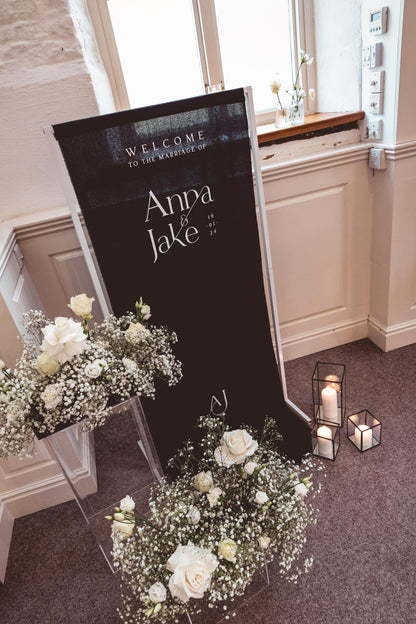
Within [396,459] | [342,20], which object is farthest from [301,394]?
[342,20]

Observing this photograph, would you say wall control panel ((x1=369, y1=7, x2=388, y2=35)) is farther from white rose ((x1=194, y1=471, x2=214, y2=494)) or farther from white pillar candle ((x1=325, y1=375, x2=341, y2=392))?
white rose ((x1=194, y1=471, x2=214, y2=494))

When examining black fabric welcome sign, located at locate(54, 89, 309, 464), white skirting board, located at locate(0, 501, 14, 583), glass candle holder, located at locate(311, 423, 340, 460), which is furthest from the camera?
glass candle holder, located at locate(311, 423, 340, 460)

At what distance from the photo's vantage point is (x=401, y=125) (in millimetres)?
1971

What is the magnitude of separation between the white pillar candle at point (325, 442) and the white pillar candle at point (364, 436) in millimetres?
141

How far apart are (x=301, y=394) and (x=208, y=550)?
4.37 ft

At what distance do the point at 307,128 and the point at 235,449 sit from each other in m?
1.63

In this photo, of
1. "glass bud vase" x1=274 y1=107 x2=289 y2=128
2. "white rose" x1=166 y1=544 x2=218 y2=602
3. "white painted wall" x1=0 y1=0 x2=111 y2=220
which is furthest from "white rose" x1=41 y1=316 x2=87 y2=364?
"glass bud vase" x1=274 y1=107 x2=289 y2=128

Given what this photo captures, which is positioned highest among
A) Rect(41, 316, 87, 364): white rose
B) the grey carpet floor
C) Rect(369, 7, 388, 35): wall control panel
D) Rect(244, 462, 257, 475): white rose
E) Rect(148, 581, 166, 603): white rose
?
Rect(369, 7, 388, 35): wall control panel

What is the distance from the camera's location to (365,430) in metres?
1.94

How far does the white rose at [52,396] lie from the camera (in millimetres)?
1133

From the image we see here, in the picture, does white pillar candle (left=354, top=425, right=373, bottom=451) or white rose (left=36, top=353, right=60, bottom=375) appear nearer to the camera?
white rose (left=36, top=353, right=60, bottom=375)

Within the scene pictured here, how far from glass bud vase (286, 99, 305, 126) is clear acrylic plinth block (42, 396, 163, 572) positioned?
164 centimetres

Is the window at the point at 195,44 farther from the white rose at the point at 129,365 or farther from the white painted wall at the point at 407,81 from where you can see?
the white rose at the point at 129,365

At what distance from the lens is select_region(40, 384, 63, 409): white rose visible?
3.72ft
